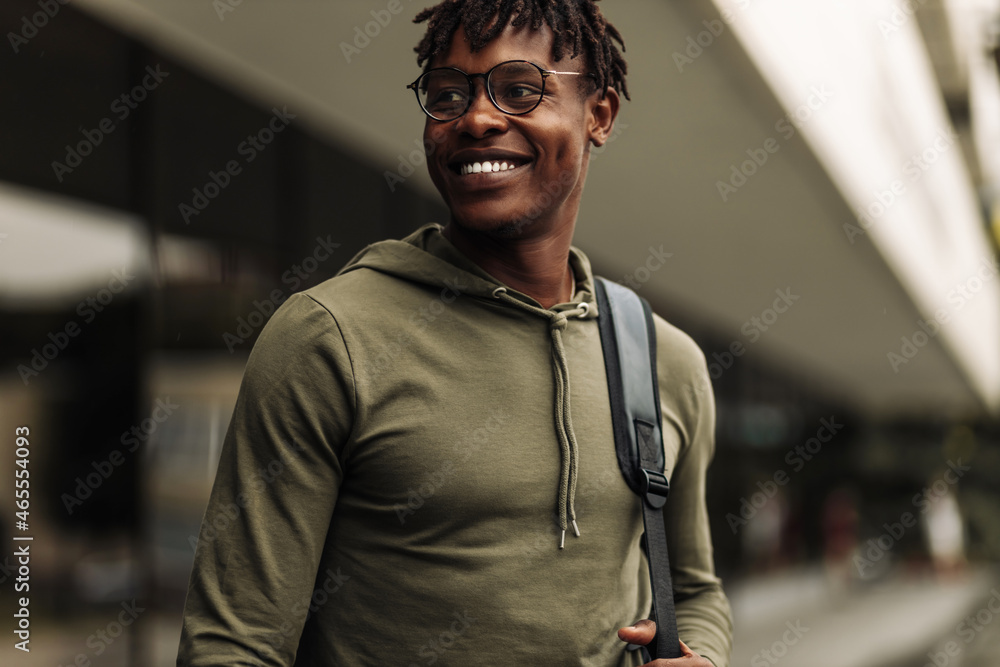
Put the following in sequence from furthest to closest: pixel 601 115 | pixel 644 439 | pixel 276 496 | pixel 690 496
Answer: pixel 690 496, pixel 601 115, pixel 644 439, pixel 276 496

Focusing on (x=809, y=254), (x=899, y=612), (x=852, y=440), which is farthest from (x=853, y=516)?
(x=809, y=254)

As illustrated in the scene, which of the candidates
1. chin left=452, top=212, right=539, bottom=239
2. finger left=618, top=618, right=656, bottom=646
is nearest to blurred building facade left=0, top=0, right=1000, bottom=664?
chin left=452, top=212, right=539, bottom=239

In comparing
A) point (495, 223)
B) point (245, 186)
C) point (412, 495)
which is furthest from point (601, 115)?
point (245, 186)

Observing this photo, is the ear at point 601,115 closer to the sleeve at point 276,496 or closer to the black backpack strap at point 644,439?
the black backpack strap at point 644,439

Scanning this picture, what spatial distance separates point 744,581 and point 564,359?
14.2m

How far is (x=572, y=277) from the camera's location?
2.19 metres

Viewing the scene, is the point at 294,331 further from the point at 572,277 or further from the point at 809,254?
the point at 809,254

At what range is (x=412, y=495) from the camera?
169 cm

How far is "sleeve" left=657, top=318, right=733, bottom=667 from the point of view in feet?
6.98

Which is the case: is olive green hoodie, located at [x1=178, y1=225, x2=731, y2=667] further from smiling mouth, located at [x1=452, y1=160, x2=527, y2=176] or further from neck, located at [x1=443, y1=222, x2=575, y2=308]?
smiling mouth, located at [x1=452, y1=160, x2=527, y2=176]

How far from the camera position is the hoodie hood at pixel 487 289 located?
5.90 ft

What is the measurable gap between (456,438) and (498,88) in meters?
0.65

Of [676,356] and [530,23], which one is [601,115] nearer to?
[530,23]

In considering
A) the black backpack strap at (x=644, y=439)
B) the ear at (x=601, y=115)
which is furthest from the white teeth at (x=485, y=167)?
the black backpack strap at (x=644, y=439)
